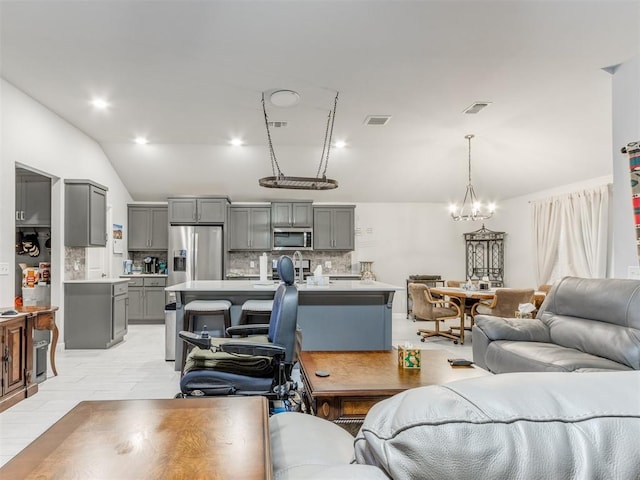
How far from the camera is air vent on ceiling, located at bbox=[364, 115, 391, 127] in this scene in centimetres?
494

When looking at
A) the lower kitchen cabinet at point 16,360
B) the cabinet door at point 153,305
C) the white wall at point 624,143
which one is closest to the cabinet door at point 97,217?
the cabinet door at point 153,305

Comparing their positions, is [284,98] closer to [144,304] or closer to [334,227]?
[334,227]

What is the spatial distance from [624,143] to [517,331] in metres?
1.93

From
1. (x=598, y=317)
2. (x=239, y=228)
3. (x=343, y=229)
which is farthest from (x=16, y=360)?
(x=343, y=229)

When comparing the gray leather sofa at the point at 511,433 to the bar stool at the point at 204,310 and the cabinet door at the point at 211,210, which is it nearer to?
the bar stool at the point at 204,310

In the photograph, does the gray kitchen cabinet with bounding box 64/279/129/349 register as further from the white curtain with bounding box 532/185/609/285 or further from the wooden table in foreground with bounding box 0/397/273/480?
the white curtain with bounding box 532/185/609/285

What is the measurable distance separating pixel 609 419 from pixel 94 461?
86 cm

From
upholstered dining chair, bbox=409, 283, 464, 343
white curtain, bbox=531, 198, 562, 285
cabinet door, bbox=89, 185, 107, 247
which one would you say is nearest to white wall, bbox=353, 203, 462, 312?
white curtain, bbox=531, 198, 562, 285

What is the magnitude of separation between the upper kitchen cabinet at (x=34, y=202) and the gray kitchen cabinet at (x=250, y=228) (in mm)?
2952

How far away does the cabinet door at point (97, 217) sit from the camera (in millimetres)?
5223

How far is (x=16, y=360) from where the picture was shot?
3.28m

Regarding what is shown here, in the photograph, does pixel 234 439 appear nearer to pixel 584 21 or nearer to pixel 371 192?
pixel 584 21

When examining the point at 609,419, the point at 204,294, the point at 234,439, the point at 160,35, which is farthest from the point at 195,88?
the point at 609,419

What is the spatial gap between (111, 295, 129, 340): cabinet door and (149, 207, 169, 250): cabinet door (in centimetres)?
191
